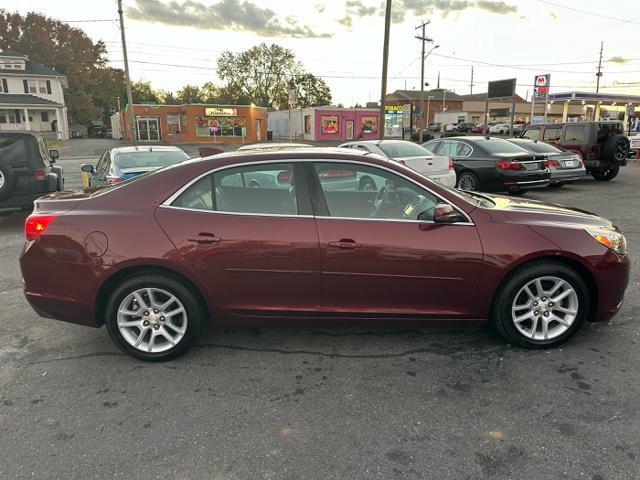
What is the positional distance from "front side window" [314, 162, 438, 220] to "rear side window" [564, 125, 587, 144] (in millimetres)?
12218

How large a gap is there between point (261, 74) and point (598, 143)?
62.9m

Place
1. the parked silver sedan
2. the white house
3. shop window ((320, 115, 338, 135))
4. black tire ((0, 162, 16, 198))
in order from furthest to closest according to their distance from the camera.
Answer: shop window ((320, 115, 338, 135))
the white house
the parked silver sedan
black tire ((0, 162, 16, 198))

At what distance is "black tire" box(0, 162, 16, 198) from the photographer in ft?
24.2

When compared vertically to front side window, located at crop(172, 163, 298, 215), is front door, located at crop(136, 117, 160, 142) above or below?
above

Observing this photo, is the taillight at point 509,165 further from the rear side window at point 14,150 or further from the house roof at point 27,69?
the house roof at point 27,69

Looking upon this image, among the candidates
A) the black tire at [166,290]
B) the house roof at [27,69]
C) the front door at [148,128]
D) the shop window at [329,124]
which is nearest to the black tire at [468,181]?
the black tire at [166,290]

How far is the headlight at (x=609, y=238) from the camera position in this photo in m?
3.49

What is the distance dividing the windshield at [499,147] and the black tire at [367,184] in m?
8.17

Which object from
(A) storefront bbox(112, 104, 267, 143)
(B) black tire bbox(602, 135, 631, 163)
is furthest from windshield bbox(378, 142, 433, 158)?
(A) storefront bbox(112, 104, 267, 143)

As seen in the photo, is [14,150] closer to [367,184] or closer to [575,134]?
[367,184]

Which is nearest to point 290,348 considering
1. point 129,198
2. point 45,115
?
point 129,198

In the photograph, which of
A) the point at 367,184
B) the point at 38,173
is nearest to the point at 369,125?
the point at 38,173

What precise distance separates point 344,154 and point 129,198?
166 centimetres

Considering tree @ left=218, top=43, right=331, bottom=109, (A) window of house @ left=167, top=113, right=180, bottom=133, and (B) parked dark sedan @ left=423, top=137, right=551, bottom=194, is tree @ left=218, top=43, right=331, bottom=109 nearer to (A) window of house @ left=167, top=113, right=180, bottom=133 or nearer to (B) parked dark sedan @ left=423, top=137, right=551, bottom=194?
(A) window of house @ left=167, top=113, right=180, bottom=133
